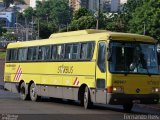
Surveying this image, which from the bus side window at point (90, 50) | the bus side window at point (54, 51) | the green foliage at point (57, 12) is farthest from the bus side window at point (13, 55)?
the green foliage at point (57, 12)

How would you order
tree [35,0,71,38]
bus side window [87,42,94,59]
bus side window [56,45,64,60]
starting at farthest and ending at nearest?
tree [35,0,71,38] < bus side window [56,45,64,60] < bus side window [87,42,94,59]

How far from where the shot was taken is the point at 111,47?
21.5m

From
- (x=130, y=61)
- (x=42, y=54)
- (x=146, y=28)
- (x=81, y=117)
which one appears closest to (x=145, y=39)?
(x=130, y=61)

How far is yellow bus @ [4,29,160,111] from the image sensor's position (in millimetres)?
21328

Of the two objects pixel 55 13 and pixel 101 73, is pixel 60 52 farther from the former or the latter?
pixel 55 13

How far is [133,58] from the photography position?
21641 mm

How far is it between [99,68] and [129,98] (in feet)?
5.42

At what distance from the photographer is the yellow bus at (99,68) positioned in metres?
21.3

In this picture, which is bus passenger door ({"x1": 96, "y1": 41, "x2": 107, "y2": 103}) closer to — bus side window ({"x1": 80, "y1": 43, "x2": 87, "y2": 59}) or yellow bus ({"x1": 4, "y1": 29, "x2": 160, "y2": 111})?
yellow bus ({"x1": 4, "y1": 29, "x2": 160, "y2": 111})

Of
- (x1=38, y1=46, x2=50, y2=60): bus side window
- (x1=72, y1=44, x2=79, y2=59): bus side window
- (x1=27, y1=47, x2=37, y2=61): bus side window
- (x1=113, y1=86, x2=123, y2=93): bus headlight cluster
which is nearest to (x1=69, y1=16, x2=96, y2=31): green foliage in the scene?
(x1=27, y1=47, x2=37, y2=61): bus side window

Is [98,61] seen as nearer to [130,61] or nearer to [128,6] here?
[130,61]

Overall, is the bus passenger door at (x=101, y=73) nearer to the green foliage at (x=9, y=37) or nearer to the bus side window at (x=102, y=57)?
the bus side window at (x=102, y=57)

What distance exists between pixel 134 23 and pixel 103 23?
5.38 metres

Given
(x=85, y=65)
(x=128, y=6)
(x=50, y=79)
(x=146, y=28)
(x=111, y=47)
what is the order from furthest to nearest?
(x=128, y=6), (x=146, y=28), (x=50, y=79), (x=85, y=65), (x=111, y=47)
